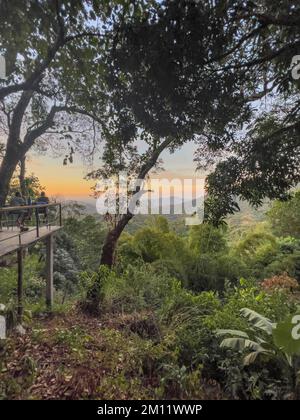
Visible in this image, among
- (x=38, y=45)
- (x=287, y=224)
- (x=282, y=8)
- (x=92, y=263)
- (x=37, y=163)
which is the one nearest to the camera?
(x=282, y=8)

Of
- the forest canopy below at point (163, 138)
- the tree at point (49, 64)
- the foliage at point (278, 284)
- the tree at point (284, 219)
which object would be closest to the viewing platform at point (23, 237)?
the forest canopy below at point (163, 138)

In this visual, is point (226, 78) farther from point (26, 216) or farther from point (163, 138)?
point (26, 216)

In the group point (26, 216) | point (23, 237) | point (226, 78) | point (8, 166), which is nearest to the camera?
point (226, 78)

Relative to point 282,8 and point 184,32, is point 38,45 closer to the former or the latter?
point 184,32

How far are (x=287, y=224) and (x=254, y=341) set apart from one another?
9.23 meters

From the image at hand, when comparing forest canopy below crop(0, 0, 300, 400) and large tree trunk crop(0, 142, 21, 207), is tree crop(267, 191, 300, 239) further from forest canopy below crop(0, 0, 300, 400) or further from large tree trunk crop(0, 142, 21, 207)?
large tree trunk crop(0, 142, 21, 207)

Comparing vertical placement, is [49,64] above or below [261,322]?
above

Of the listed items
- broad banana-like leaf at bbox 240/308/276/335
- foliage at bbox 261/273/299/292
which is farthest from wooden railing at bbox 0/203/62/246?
foliage at bbox 261/273/299/292

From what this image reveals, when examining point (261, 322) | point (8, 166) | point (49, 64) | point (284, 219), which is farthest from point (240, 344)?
point (284, 219)

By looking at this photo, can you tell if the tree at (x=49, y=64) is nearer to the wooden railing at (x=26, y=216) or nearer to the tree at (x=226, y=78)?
the wooden railing at (x=26, y=216)

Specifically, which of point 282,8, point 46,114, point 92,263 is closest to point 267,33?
point 282,8

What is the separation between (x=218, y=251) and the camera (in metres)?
9.01
